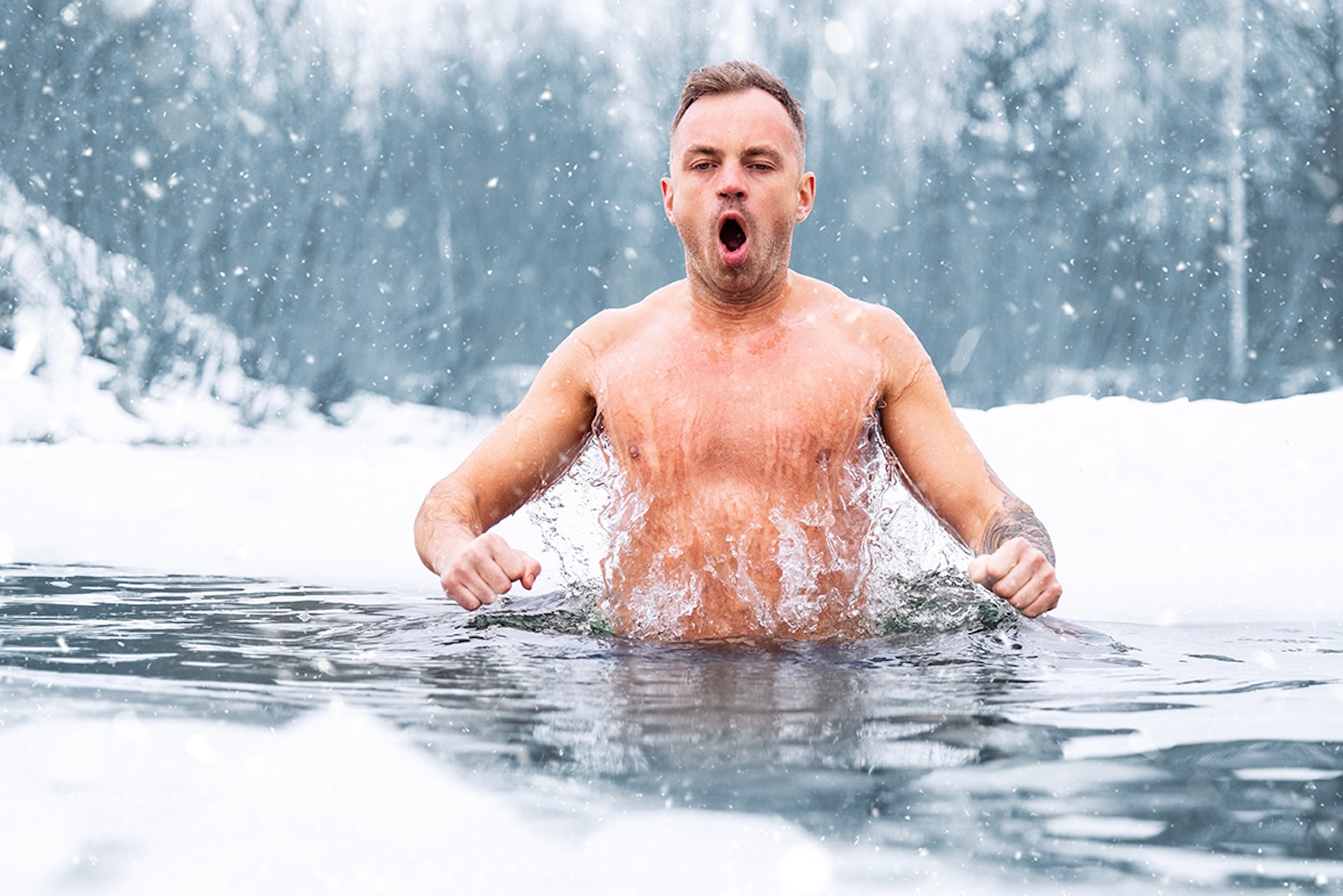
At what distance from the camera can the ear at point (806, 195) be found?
3599 millimetres

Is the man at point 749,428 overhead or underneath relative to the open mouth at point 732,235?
underneath

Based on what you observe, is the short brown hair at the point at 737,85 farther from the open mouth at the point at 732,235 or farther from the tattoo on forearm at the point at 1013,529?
the tattoo on forearm at the point at 1013,529

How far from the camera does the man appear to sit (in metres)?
3.40

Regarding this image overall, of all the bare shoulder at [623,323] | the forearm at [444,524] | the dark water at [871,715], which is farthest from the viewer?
the bare shoulder at [623,323]

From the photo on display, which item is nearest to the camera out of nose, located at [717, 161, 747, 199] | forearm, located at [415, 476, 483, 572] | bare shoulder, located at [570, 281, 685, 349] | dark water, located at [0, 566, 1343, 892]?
dark water, located at [0, 566, 1343, 892]

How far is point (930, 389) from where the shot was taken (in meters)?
3.52

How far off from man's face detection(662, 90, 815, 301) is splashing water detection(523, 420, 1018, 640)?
51cm

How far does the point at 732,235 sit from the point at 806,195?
0.32 m

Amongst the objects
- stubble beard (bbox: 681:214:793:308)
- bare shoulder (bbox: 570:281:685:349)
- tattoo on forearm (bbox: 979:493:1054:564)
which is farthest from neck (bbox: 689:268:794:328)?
tattoo on forearm (bbox: 979:493:1054:564)

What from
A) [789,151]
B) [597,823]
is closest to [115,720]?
[597,823]

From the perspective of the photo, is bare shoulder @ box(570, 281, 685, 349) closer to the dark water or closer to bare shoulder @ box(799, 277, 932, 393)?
bare shoulder @ box(799, 277, 932, 393)

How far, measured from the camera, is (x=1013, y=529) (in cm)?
319

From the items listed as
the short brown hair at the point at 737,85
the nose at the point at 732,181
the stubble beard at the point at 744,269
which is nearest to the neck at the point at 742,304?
the stubble beard at the point at 744,269

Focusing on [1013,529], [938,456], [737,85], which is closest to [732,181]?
[737,85]
